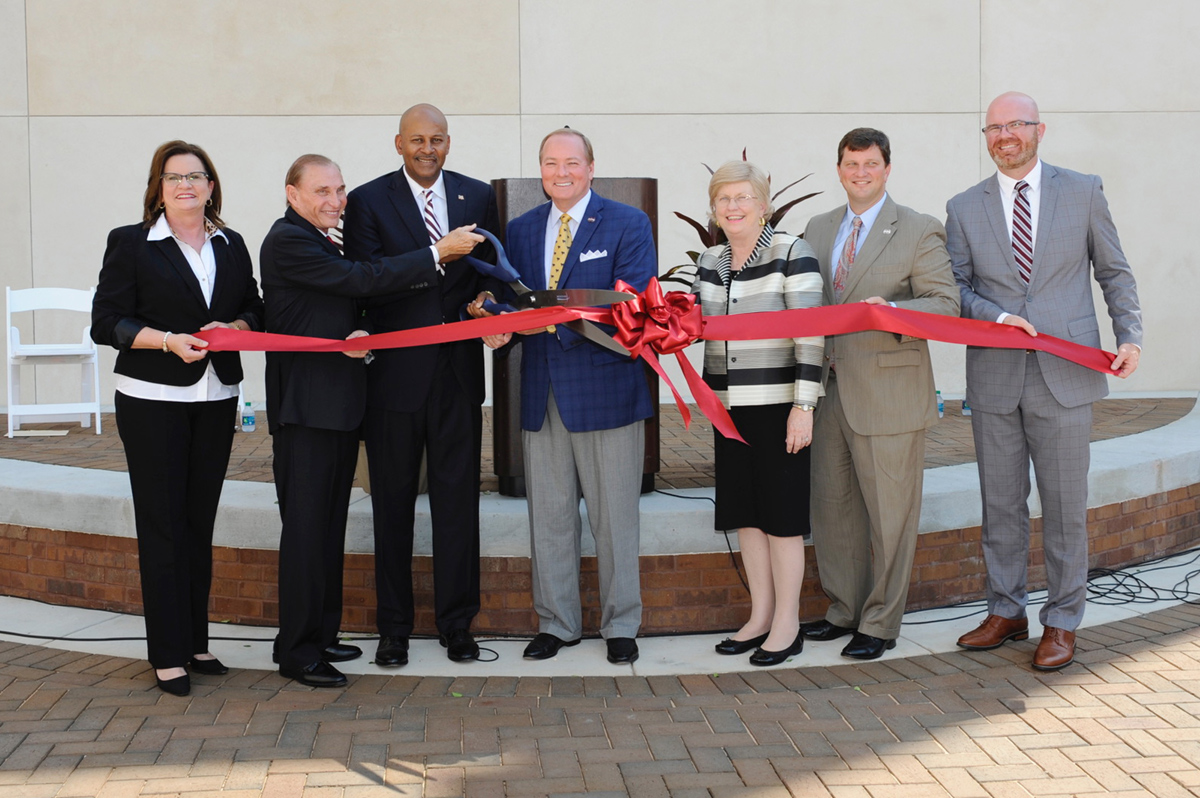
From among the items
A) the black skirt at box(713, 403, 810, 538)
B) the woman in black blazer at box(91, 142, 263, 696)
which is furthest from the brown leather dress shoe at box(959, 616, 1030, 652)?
the woman in black blazer at box(91, 142, 263, 696)

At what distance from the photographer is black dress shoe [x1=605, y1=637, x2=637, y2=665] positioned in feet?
13.9

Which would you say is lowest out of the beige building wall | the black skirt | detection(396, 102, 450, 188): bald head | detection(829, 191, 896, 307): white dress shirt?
the black skirt

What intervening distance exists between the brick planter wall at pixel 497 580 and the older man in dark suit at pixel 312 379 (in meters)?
0.62

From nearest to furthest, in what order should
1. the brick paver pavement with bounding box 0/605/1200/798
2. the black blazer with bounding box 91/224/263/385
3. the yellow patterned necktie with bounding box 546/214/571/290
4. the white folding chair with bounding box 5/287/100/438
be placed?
1. the brick paver pavement with bounding box 0/605/1200/798
2. the black blazer with bounding box 91/224/263/385
3. the yellow patterned necktie with bounding box 546/214/571/290
4. the white folding chair with bounding box 5/287/100/438

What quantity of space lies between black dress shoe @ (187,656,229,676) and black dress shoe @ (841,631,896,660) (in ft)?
8.02

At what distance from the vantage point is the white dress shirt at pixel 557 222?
168 inches

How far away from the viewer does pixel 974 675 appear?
4.04m

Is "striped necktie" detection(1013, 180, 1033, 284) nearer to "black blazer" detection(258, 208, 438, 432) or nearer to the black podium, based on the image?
the black podium

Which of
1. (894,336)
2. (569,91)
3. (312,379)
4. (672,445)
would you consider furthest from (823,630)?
(569,91)

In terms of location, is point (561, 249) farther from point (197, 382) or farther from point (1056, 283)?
point (1056, 283)

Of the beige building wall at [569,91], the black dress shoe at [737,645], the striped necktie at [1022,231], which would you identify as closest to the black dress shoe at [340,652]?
the black dress shoe at [737,645]

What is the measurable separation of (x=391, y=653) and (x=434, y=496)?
2.09 feet

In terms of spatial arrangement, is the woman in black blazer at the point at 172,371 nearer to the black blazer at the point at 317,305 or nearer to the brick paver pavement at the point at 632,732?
the black blazer at the point at 317,305

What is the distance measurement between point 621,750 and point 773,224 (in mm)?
2281
